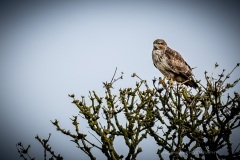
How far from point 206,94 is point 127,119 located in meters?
1.70

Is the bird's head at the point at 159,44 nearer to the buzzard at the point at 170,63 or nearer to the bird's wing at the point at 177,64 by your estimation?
the buzzard at the point at 170,63

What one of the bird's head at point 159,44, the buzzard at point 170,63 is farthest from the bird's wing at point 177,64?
the bird's head at point 159,44

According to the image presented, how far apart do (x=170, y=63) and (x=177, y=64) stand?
10.3 inches

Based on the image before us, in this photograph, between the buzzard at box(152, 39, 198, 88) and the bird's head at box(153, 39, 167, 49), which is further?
the bird's head at box(153, 39, 167, 49)

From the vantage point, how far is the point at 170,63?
909cm

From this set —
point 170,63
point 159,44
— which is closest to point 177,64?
point 170,63

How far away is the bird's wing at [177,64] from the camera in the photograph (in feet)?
29.5

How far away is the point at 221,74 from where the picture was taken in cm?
513

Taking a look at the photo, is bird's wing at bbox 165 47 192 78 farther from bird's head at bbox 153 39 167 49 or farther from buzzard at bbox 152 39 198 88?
bird's head at bbox 153 39 167 49

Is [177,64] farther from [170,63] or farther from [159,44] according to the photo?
[159,44]

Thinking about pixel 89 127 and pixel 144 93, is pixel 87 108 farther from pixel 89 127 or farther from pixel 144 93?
pixel 144 93

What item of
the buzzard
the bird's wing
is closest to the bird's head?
the buzzard

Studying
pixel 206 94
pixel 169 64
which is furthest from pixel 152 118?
pixel 169 64

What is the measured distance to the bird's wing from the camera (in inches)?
353
